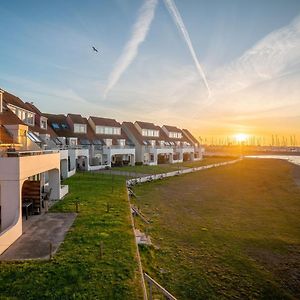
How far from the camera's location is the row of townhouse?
12.0 metres

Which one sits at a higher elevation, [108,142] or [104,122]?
[104,122]

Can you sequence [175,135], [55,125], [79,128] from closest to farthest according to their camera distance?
[55,125] < [79,128] < [175,135]

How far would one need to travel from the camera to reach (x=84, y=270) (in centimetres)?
952

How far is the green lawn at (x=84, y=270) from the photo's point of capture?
8.20 metres

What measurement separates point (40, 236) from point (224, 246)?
365 inches

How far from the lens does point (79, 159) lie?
132 feet

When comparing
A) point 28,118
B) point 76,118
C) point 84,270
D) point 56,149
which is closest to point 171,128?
point 76,118

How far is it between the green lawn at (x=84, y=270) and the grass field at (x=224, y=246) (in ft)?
5.05

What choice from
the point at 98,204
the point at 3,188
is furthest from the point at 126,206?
the point at 3,188

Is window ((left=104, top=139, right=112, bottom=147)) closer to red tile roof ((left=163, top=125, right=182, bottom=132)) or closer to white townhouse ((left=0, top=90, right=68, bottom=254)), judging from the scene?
red tile roof ((left=163, top=125, right=182, bottom=132))

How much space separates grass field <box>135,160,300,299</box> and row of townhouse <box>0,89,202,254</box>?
6.62m

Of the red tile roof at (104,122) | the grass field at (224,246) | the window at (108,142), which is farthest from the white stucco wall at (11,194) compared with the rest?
the red tile roof at (104,122)

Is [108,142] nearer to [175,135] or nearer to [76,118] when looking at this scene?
[76,118]

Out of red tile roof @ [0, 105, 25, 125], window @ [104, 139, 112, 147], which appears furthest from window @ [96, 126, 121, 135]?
red tile roof @ [0, 105, 25, 125]
